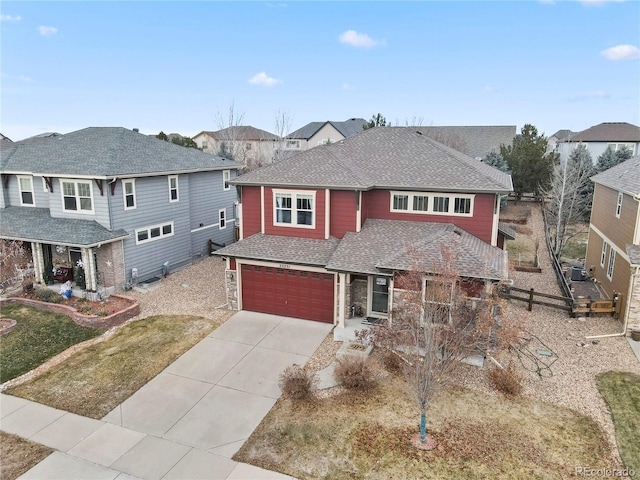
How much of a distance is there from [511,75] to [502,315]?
21.6 m

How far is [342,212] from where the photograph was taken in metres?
16.4

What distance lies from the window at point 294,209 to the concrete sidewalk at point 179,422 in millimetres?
4994

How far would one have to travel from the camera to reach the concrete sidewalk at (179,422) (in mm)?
8781

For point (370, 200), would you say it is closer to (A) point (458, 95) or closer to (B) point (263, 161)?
(A) point (458, 95)

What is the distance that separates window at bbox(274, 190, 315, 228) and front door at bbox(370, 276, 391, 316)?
3.52 meters

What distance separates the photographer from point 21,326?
15.8 metres

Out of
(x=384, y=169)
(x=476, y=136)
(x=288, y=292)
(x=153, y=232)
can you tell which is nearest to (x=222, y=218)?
(x=153, y=232)

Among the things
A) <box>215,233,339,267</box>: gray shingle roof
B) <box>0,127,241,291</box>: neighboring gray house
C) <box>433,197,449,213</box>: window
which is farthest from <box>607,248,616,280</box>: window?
<box>0,127,241,291</box>: neighboring gray house

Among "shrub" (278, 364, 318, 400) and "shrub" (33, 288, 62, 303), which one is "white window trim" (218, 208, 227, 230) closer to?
"shrub" (33, 288, 62, 303)

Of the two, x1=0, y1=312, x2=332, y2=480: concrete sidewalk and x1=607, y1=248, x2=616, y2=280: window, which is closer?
x1=0, y1=312, x2=332, y2=480: concrete sidewalk

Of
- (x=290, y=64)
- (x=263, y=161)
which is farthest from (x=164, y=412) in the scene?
(x=263, y=161)

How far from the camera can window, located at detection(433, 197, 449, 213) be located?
16125 millimetres

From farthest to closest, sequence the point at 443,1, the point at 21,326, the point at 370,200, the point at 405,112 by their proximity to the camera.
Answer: the point at 405,112
the point at 443,1
the point at 370,200
the point at 21,326

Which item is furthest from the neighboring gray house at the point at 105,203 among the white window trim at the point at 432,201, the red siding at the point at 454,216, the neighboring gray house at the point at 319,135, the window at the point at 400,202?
the neighboring gray house at the point at 319,135
